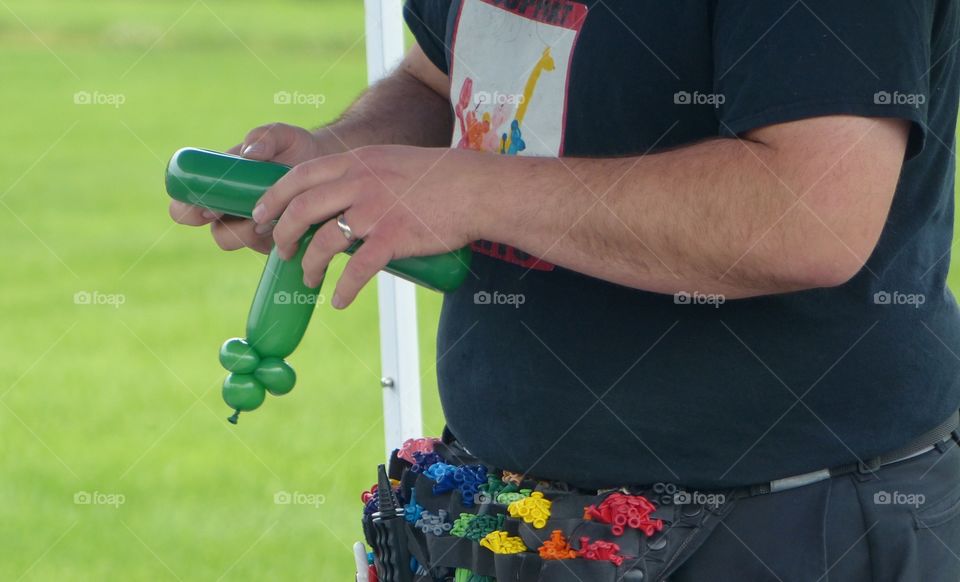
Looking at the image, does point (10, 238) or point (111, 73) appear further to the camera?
point (111, 73)

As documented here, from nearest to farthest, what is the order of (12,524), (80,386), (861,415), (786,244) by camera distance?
(786,244)
(861,415)
(12,524)
(80,386)

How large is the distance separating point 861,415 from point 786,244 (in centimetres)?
25

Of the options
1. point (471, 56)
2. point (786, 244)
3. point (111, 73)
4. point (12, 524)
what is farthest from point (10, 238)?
point (786, 244)

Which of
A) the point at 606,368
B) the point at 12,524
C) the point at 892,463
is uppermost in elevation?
the point at 12,524

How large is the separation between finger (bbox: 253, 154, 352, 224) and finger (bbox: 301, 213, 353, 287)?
0.11 ft

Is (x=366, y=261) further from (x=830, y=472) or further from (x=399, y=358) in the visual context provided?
(x=399, y=358)

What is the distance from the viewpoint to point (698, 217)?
3.14ft

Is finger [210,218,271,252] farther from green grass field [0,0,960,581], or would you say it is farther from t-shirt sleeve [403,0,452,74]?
green grass field [0,0,960,581]

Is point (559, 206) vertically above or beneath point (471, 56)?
beneath

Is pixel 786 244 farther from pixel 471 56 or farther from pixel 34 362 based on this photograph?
pixel 34 362

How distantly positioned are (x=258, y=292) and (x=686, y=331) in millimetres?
382

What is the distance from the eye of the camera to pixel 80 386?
4.71m

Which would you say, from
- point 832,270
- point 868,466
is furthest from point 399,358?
point 832,270

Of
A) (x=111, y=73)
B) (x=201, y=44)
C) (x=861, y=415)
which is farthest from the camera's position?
(x=201, y=44)
